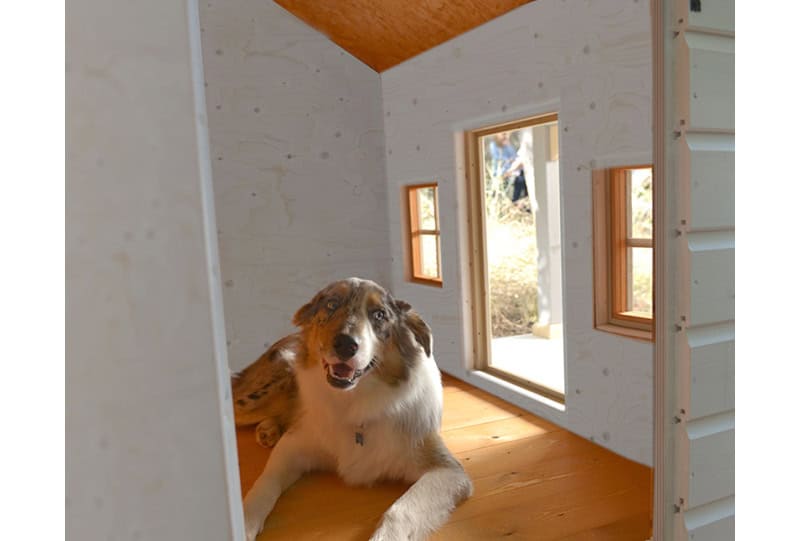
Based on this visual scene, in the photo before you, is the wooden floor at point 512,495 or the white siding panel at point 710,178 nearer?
the white siding panel at point 710,178

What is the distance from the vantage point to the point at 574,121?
2.64m

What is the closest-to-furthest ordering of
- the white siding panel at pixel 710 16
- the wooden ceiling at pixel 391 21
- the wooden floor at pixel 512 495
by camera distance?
the white siding panel at pixel 710 16 → the wooden floor at pixel 512 495 → the wooden ceiling at pixel 391 21

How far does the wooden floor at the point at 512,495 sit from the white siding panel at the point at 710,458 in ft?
1.38

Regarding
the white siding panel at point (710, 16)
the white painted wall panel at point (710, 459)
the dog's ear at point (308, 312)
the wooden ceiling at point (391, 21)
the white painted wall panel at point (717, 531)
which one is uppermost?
the wooden ceiling at point (391, 21)

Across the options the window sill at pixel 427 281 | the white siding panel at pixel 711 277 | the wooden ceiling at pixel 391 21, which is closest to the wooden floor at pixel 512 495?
the white siding panel at pixel 711 277

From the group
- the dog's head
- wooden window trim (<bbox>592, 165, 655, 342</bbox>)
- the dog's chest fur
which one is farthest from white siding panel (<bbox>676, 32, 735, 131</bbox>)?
the dog's chest fur

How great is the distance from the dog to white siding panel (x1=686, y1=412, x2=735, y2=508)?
0.87 meters

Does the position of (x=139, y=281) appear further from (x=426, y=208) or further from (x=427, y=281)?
(x=426, y=208)

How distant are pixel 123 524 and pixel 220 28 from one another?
371 cm

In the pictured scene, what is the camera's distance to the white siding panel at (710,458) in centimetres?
155

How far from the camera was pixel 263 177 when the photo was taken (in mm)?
4043

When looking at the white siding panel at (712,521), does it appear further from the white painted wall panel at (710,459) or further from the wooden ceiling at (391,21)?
the wooden ceiling at (391,21)

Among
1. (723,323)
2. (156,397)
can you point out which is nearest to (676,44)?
(723,323)

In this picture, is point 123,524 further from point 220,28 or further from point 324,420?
point 220,28
